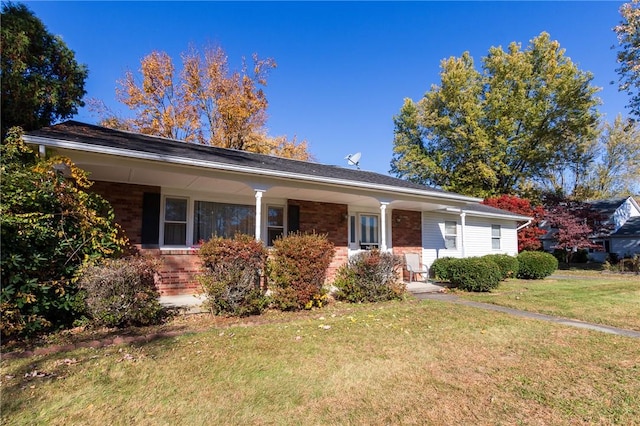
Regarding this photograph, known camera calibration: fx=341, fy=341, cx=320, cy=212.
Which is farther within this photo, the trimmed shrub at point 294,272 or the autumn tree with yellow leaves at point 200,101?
the autumn tree with yellow leaves at point 200,101

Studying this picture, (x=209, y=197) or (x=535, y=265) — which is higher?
(x=209, y=197)

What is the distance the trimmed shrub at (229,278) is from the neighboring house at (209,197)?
48.3 inches

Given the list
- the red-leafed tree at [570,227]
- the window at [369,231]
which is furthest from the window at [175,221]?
the red-leafed tree at [570,227]

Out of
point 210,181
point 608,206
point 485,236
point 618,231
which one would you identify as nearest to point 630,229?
point 618,231

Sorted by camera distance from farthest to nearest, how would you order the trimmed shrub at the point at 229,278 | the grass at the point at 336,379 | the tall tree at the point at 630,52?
the tall tree at the point at 630,52 < the trimmed shrub at the point at 229,278 < the grass at the point at 336,379

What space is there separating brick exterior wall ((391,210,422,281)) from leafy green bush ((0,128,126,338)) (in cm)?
931

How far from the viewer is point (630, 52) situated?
1744 cm

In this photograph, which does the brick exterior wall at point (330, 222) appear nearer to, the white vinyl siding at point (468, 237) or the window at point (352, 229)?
the window at point (352, 229)

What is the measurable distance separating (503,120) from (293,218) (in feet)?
74.8

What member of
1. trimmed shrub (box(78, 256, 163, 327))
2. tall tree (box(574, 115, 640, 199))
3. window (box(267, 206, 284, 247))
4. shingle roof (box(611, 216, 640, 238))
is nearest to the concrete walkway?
window (box(267, 206, 284, 247))

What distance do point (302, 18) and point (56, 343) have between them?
13.4 meters

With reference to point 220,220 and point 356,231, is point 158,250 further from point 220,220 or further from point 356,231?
point 356,231

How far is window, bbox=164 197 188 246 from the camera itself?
867 centimetres

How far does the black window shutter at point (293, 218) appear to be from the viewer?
33.5 ft
